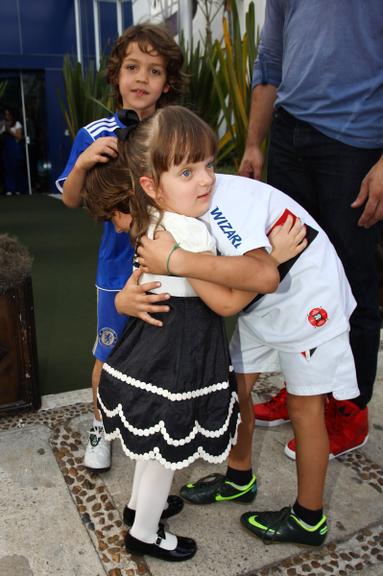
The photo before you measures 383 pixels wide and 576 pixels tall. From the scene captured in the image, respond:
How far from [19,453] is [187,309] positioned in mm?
920

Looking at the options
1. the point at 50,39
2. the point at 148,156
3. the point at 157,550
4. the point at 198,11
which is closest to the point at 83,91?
the point at 198,11

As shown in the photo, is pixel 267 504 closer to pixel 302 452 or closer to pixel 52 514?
pixel 302 452

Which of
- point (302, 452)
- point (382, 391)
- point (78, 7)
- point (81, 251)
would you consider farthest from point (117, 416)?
point (78, 7)

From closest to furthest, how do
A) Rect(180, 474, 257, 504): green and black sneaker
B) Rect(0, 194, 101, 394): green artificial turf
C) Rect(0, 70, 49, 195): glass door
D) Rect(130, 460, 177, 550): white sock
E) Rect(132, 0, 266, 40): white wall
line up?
Rect(130, 460, 177, 550): white sock < Rect(180, 474, 257, 504): green and black sneaker < Rect(0, 194, 101, 394): green artificial turf < Rect(132, 0, 266, 40): white wall < Rect(0, 70, 49, 195): glass door

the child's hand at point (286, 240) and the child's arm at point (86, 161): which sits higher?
the child's arm at point (86, 161)

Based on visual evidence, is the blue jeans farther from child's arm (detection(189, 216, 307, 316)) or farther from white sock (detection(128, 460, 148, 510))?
white sock (detection(128, 460, 148, 510))

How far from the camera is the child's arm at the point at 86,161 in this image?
1.30 meters

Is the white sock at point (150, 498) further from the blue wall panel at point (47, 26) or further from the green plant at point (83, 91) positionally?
the blue wall panel at point (47, 26)

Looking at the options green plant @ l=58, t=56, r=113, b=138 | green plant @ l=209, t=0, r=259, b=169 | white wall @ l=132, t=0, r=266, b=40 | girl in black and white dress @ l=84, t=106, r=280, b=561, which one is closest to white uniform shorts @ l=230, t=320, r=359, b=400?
girl in black and white dress @ l=84, t=106, r=280, b=561

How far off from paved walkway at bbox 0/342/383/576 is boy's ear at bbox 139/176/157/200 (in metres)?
0.88

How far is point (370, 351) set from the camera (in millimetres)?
1669

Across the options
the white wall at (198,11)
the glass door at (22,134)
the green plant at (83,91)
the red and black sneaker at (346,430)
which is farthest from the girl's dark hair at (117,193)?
the glass door at (22,134)

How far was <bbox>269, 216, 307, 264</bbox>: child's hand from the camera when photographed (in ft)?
3.69

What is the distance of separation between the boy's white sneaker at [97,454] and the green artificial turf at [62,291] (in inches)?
23.5
